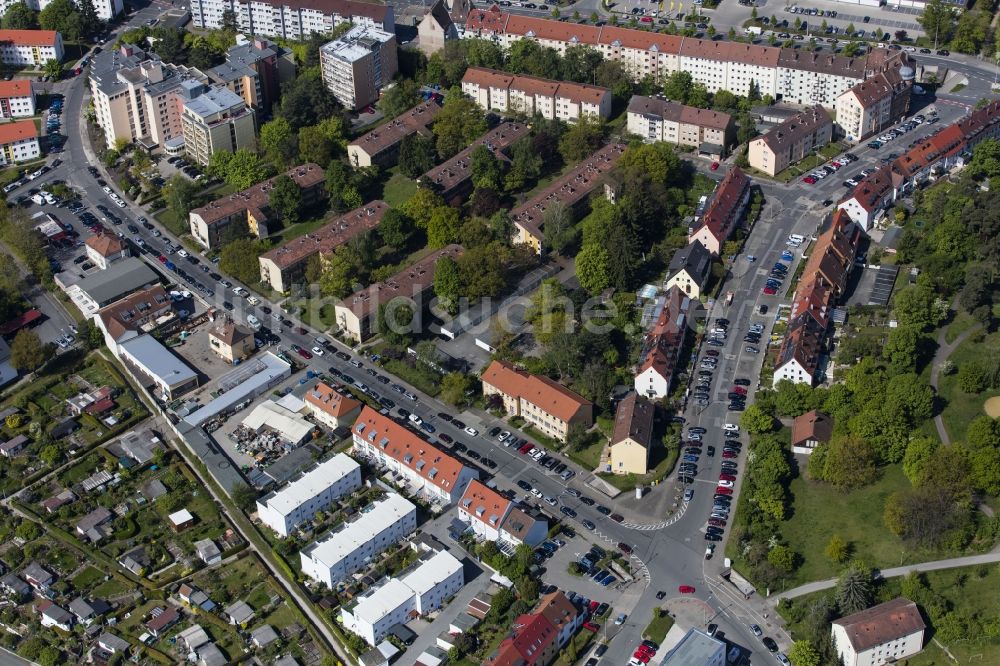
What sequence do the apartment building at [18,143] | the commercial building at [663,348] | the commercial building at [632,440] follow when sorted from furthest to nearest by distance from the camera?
the apartment building at [18,143]
the commercial building at [663,348]
the commercial building at [632,440]

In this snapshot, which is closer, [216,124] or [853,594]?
[853,594]

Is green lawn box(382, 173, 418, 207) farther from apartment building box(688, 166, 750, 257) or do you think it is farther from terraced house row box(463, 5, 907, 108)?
terraced house row box(463, 5, 907, 108)

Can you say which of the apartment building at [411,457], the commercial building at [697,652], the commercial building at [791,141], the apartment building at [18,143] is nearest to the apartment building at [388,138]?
the commercial building at [791,141]

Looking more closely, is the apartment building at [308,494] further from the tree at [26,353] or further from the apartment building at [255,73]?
the apartment building at [255,73]

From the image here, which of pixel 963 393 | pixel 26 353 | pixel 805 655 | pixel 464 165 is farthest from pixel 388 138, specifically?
pixel 805 655

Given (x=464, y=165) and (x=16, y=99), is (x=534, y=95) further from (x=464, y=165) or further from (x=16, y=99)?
(x=16, y=99)

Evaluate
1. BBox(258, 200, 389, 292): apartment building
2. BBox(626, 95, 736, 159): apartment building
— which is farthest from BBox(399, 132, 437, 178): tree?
BBox(626, 95, 736, 159): apartment building

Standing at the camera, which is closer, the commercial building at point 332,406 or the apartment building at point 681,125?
the commercial building at point 332,406
